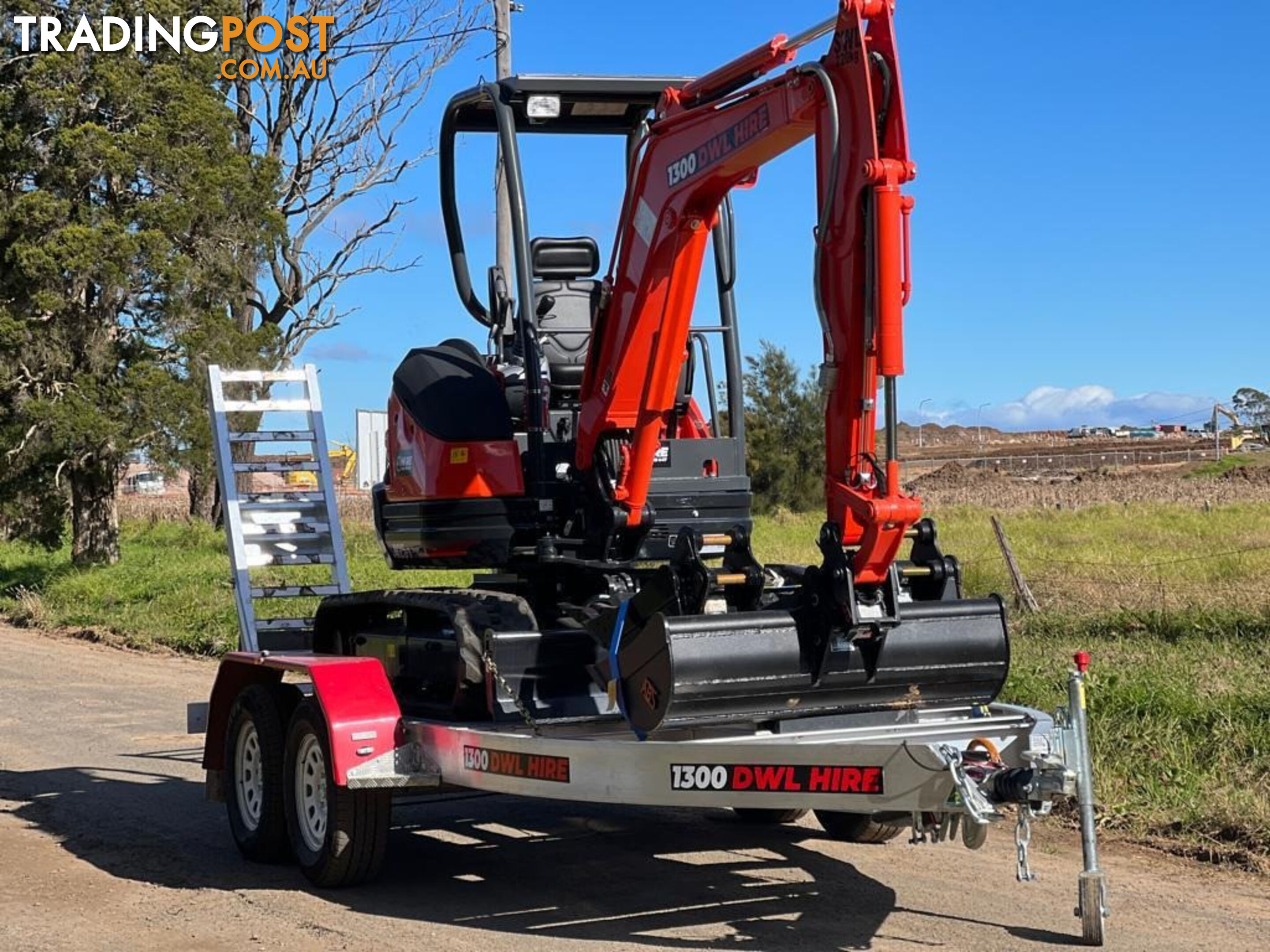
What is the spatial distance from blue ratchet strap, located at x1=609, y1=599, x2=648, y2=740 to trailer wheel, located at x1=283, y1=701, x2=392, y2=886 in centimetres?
152

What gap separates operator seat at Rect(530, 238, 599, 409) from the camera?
30.3 ft

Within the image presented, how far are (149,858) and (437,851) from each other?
5.03 feet

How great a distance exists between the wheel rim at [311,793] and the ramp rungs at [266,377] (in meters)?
3.66

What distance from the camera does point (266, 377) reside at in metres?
11.5

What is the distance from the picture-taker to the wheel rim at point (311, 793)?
8.18m

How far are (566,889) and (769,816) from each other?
1834mm

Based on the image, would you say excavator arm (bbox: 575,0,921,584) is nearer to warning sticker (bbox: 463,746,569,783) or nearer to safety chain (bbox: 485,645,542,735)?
warning sticker (bbox: 463,746,569,783)

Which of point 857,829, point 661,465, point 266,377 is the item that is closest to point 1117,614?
point 857,829

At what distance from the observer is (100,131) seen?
81.7ft

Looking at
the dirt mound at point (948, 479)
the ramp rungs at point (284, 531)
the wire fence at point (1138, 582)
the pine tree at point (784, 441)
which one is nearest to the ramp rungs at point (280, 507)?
the ramp rungs at point (284, 531)

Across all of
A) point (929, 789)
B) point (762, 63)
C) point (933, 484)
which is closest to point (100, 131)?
point (762, 63)

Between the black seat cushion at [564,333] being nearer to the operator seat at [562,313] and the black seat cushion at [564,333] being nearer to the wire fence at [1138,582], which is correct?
the operator seat at [562,313]

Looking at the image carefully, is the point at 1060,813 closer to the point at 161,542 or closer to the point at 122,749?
the point at 122,749

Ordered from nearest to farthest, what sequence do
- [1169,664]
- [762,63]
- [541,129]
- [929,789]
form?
[929,789] < [762,63] < [541,129] < [1169,664]
